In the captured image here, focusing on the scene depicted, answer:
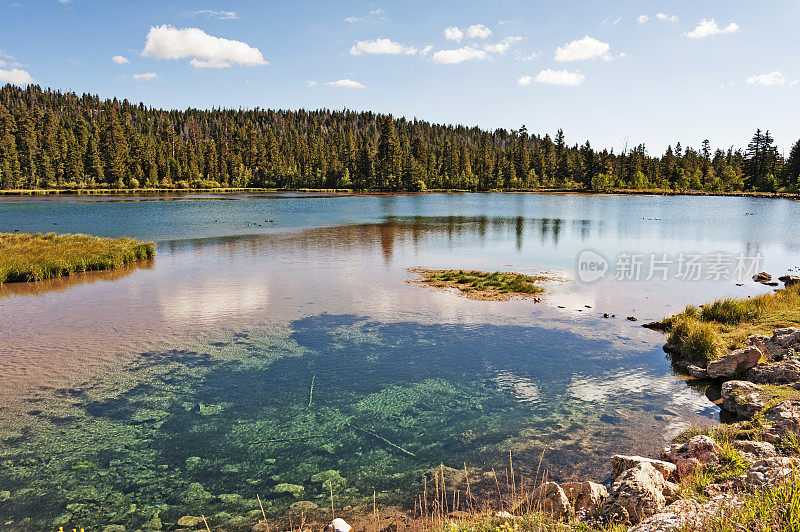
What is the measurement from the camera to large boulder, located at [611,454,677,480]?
830 centimetres

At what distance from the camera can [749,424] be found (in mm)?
10789

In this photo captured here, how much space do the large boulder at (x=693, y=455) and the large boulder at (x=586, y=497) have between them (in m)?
1.82

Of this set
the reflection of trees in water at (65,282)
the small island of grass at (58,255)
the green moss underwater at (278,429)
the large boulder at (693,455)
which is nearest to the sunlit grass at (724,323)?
the green moss underwater at (278,429)

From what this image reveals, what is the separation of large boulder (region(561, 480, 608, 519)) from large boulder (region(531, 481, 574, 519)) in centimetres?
19

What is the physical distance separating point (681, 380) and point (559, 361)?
3.89 meters

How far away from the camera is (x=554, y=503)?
7.68 metres

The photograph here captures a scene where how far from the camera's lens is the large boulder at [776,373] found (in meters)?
12.9

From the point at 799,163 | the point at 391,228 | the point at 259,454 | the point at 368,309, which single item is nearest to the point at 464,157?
the point at 799,163

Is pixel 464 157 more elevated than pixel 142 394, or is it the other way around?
pixel 464 157

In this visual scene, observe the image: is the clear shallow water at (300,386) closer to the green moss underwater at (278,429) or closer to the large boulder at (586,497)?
the green moss underwater at (278,429)

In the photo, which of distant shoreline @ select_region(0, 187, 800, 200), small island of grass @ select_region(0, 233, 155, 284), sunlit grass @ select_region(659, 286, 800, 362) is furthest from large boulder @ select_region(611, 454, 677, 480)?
distant shoreline @ select_region(0, 187, 800, 200)

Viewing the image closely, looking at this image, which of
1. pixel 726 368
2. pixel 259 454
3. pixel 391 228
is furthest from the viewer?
pixel 391 228

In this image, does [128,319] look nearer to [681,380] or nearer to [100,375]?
[100,375]

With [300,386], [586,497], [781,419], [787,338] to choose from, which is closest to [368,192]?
[300,386]
